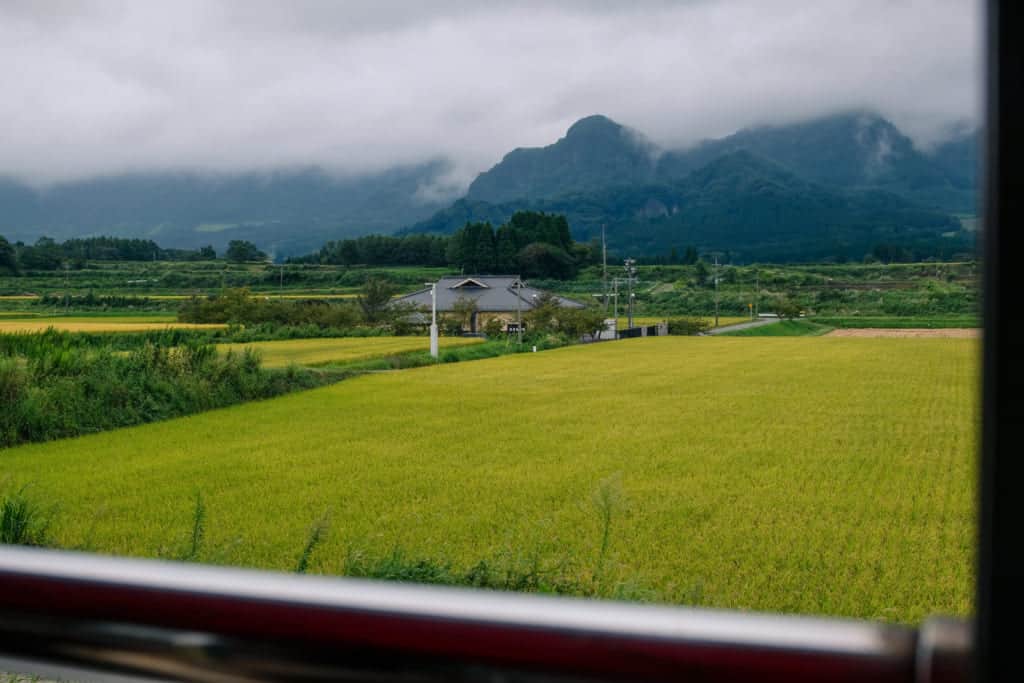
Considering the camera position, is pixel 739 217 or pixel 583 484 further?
pixel 739 217

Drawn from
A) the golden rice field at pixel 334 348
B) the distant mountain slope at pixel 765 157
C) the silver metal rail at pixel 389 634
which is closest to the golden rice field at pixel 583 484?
the silver metal rail at pixel 389 634

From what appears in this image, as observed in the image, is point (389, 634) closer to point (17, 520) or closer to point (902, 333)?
point (17, 520)

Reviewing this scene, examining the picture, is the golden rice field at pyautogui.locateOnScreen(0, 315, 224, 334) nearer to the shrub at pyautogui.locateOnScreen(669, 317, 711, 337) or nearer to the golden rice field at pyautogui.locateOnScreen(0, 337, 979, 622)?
the golden rice field at pyautogui.locateOnScreen(0, 337, 979, 622)

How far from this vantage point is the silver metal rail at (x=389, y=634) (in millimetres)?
317

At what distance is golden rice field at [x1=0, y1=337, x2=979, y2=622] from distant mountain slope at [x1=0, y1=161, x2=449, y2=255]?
54.4 metres

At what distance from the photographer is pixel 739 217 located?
80625 millimetres

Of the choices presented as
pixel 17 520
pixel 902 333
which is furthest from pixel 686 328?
pixel 17 520

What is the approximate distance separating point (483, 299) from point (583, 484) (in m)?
21.8

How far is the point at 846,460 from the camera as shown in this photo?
24.2 ft

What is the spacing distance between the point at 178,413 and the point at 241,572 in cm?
1015

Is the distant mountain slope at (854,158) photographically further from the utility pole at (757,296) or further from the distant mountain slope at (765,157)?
the utility pole at (757,296)

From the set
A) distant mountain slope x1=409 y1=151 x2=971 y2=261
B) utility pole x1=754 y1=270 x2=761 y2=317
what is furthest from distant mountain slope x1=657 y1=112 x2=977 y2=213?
utility pole x1=754 y1=270 x2=761 y2=317

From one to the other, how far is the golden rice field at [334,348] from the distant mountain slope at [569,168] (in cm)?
5131

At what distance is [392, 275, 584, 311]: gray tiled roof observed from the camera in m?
27.8
